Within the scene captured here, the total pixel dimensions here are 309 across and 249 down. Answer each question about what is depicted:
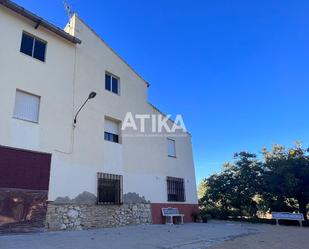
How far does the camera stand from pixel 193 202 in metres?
18.0

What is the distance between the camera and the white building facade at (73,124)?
32.2ft

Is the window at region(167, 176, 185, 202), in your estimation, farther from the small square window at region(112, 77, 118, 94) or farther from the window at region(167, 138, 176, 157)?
the small square window at region(112, 77, 118, 94)

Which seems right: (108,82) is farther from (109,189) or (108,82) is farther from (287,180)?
(287,180)

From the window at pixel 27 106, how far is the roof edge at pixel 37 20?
→ 11.3 feet

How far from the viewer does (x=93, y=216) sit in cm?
1138

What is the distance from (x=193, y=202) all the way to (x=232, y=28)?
11.9 m

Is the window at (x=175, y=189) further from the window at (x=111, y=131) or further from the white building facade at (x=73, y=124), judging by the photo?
the window at (x=111, y=131)

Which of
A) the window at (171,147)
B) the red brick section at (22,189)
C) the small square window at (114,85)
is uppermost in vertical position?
the small square window at (114,85)

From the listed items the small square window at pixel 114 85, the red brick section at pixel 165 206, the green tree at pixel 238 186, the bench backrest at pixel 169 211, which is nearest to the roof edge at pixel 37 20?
the small square window at pixel 114 85

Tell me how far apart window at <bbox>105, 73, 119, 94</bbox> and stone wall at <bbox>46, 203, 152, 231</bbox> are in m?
6.67

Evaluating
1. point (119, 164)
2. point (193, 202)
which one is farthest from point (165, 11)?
point (193, 202)

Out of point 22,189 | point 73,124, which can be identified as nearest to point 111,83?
point 73,124

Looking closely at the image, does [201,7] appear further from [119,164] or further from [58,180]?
[58,180]

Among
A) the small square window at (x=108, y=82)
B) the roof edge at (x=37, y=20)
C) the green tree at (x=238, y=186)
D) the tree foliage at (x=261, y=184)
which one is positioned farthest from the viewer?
the green tree at (x=238, y=186)
